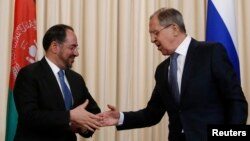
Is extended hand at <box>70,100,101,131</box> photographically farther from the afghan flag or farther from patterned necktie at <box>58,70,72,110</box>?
the afghan flag

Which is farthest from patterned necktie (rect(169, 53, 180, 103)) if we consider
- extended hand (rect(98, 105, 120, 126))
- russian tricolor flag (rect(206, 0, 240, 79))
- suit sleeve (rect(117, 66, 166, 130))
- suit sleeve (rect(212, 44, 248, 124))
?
russian tricolor flag (rect(206, 0, 240, 79))

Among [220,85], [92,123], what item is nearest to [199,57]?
[220,85]

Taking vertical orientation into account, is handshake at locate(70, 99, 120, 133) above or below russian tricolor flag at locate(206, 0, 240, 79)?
below

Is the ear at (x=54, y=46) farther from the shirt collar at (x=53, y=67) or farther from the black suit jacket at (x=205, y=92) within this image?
the black suit jacket at (x=205, y=92)

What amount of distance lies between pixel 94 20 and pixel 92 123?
1.55 m

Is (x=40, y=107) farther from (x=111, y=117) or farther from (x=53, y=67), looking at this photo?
(x=111, y=117)

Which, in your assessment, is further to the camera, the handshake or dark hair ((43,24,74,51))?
dark hair ((43,24,74,51))

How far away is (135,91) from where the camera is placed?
3867 millimetres

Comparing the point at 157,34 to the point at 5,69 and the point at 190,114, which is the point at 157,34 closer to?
the point at 190,114

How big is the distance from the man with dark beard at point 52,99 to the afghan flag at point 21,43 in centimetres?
60

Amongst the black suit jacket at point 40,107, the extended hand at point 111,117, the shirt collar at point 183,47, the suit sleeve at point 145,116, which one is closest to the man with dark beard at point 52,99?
the black suit jacket at point 40,107

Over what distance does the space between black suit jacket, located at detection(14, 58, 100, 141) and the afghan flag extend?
28.5 inches

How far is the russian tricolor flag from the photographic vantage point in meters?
3.31

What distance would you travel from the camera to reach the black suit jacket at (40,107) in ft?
7.86
